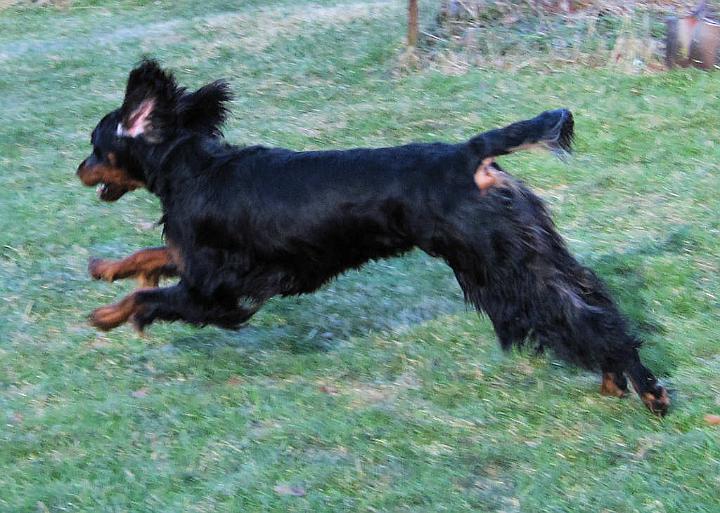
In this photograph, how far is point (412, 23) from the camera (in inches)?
430

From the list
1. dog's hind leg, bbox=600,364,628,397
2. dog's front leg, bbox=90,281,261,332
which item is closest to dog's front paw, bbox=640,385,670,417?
dog's hind leg, bbox=600,364,628,397

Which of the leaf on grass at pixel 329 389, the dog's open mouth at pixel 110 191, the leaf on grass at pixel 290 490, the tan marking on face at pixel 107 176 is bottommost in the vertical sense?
the leaf on grass at pixel 329 389

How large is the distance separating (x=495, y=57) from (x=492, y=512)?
7462 millimetres

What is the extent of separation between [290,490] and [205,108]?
235 centimetres

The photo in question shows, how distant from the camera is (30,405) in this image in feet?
16.3

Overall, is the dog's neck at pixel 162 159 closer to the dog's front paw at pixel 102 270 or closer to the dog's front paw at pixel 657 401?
the dog's front paw at pixel 102 270

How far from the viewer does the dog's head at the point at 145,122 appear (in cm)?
530

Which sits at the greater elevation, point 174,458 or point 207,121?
point 207,121

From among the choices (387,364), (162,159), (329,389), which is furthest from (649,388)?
(162,159)

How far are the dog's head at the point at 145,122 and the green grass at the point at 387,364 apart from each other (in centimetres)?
95

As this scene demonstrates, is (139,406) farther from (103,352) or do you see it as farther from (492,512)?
(492,512)

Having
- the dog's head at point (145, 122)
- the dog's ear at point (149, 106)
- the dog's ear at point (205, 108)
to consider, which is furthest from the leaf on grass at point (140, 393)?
the dog's ear at point (205, 108)

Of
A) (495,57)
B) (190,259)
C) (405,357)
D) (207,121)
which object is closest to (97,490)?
(190,259)

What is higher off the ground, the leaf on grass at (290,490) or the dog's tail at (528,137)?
the dog's tail at (528,137)
